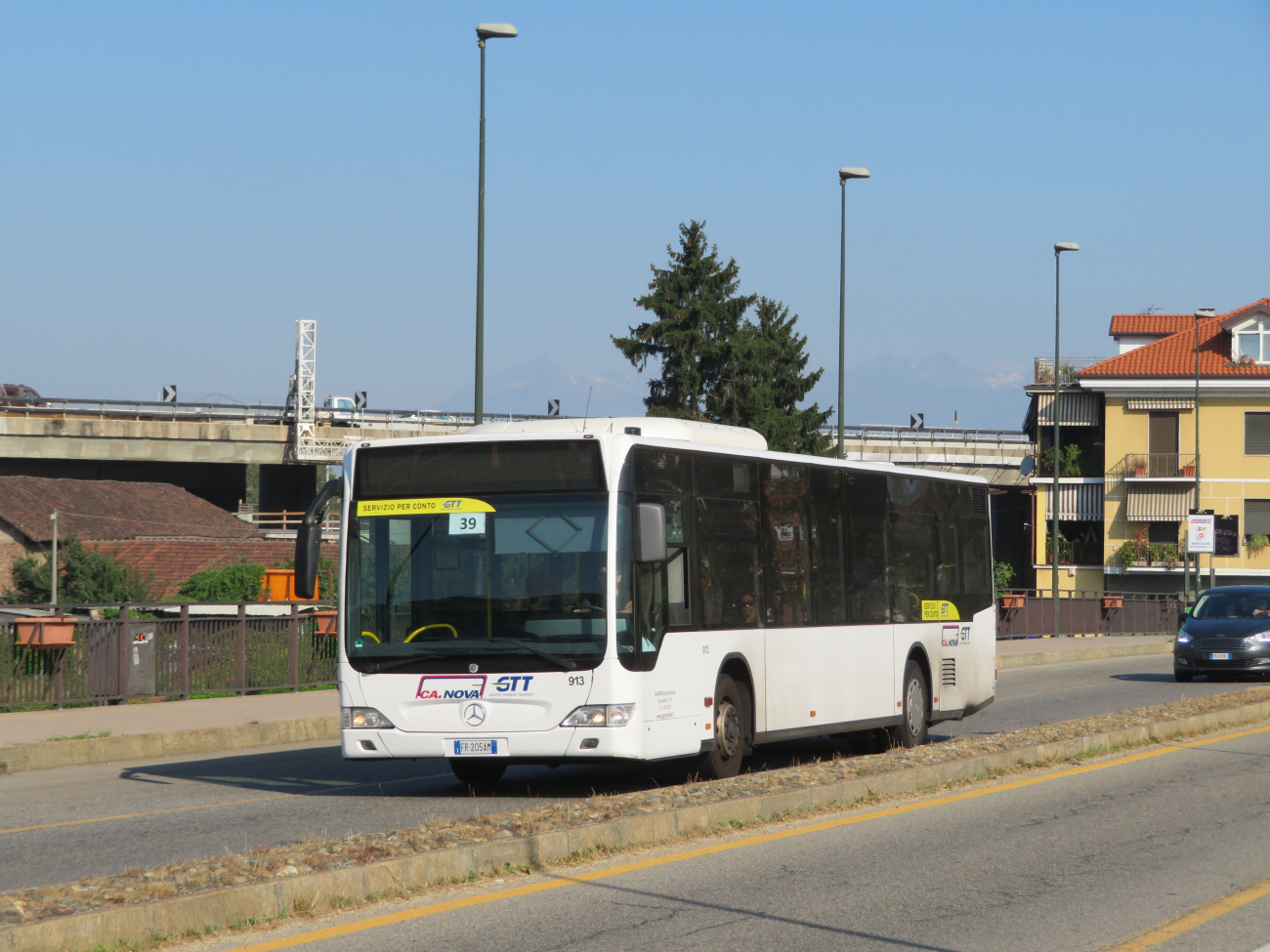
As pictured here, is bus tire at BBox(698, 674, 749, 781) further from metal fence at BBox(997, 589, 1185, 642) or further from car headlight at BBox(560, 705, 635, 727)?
metal fence at BBox(997, 589, 1185, 642)

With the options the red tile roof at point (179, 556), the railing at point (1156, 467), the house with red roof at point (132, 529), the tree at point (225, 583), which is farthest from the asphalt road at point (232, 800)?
the railing at point (1156, 467)

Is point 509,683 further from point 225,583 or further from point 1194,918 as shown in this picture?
point 225,583

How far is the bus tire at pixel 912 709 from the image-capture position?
15906mm

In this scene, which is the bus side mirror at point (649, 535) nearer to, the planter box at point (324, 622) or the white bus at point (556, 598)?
the white bus at point (556, 598)

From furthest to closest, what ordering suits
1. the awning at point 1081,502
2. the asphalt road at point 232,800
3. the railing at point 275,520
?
the railing at point 275,520, the awning at point 1081,502, the asphalt road at point 232,800

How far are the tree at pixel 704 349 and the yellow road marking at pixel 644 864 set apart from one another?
47.0m

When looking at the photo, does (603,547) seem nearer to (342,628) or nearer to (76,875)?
(342,628)

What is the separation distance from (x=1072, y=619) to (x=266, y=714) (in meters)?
34.2

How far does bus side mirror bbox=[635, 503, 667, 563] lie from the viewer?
11.5 m

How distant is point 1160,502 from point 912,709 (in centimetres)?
5411

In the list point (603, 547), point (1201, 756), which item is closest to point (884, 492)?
point (1201, 756)

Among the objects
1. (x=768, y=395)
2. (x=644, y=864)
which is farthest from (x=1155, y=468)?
(x=644, y=864)

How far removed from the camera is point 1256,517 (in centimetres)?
6619

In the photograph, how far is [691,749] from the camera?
476 inches
